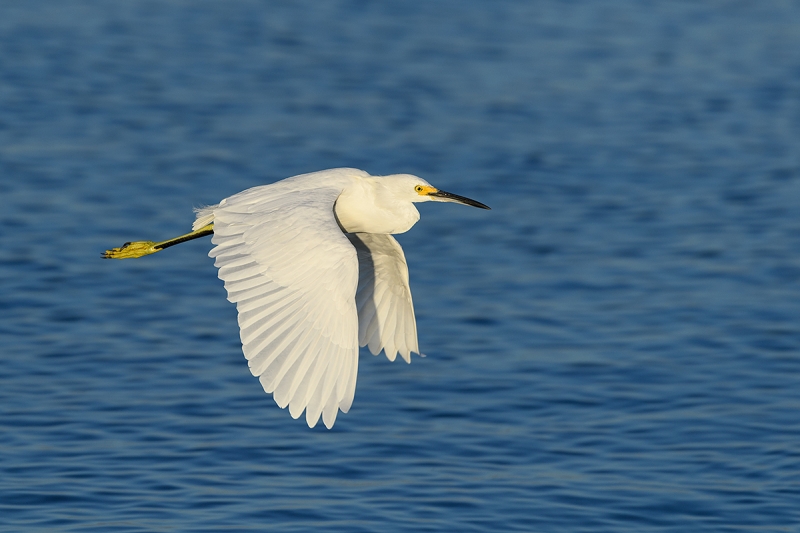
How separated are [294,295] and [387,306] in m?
1.55

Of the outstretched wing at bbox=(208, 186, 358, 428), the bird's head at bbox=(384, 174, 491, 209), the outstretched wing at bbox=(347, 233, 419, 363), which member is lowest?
the outstretched wing at bbox=(347, 233, 419, 363)

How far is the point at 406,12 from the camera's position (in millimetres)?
23031

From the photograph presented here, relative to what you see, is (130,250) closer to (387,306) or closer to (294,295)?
(387,306)

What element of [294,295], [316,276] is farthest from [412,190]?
[294,295]

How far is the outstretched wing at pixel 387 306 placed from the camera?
321 inches

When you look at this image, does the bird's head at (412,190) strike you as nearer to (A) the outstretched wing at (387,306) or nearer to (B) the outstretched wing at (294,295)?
(A) the outstretched wing at (387,306)

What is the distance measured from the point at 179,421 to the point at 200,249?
4362 mm

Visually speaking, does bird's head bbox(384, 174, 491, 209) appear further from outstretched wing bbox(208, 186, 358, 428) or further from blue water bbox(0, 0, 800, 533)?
blue water bbox(0, 0, 800, 533)

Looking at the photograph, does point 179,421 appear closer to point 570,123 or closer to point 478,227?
point 478,227

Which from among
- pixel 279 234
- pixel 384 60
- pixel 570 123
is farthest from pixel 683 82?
pixel 279 234

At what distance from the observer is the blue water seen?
29.0ft

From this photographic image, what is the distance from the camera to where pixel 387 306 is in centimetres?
819

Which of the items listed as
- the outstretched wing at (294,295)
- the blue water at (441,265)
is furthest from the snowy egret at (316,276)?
the blue water at (441,265)

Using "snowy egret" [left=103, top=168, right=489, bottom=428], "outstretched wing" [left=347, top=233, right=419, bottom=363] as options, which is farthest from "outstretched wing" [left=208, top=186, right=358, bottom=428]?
"outstretched wing" [left=347, top=233, right=419, bottom=363]
